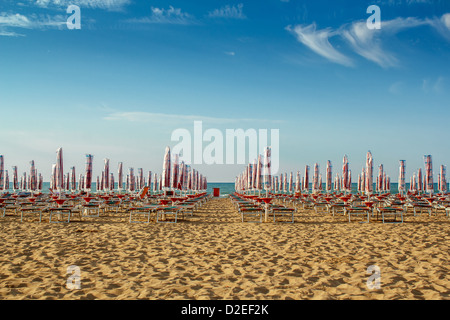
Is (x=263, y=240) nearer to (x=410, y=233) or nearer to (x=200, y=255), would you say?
(x=200, y=255)

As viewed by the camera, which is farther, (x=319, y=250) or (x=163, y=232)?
(x=163, y=232)

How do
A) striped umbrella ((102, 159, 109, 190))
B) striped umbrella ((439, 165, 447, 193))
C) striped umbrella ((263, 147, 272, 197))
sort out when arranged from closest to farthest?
striped umbrella ((263, 147, 272, 197)) → striped umbrella ((102, 159, 109, 190)) → striped umbrella ((439, 165, 447, 193))

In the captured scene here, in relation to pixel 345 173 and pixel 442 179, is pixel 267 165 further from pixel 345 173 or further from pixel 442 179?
pixel 442 179

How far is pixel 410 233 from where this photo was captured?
27.1ft

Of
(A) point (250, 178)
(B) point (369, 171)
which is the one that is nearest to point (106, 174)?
(A) point (250, 178)

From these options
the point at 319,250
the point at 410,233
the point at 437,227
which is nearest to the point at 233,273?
the point at 319,250

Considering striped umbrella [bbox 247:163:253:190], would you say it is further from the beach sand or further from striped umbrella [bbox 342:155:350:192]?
the beach sand

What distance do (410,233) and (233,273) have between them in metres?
6.01

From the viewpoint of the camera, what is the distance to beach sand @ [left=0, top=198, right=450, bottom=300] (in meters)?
3.86

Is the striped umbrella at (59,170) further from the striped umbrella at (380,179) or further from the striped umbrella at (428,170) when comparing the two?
the striped umbrella at (380,179)

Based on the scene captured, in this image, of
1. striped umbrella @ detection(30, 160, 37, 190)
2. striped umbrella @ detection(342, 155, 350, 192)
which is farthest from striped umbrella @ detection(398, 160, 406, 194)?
striped umbrella @ detection(30, 160, 37, 190)

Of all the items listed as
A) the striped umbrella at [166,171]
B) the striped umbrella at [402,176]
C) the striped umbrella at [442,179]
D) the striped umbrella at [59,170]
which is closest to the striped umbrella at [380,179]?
the striped umbrella at [442,179]

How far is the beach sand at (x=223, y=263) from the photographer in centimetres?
386

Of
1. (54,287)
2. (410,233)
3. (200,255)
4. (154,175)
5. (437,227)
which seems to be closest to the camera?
(54,287)
